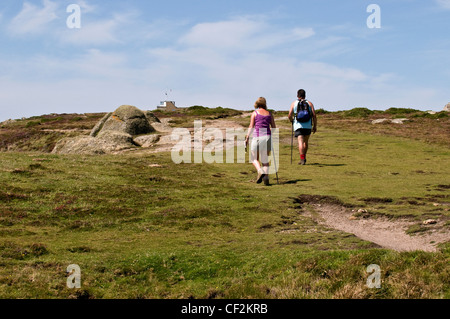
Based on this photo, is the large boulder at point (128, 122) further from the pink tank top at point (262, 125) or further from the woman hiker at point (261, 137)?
the pink tank top at point (262, 125)

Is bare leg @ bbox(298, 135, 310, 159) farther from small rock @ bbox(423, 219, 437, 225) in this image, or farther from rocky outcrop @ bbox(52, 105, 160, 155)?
rocky outcrop @ bbox(52, 105, 160, 155)

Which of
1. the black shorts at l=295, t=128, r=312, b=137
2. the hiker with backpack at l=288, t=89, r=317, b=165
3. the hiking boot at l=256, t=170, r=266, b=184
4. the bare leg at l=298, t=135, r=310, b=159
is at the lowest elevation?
the hiking boot at l=256, t=170, r=266, b=184

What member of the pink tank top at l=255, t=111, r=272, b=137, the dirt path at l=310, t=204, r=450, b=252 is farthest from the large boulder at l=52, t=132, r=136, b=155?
the dirt path at l=310, t=204, r=450, b=252

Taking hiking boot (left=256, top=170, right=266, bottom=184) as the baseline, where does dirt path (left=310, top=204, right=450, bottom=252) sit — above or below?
below

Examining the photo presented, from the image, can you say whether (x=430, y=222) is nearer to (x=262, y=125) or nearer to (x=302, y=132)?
(x=262, y=125)

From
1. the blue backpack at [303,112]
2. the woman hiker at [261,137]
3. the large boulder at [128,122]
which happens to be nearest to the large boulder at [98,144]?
the large boulder at [128,122]

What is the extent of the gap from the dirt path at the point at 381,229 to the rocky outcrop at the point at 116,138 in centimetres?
2405

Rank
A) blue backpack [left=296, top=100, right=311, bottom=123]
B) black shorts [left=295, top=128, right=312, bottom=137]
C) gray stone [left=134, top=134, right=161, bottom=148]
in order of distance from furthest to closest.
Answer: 1. gray stone [left=134, top=134, right=161, bottom=148]
2. black shorts [left=295, top=128, right=312, bottom=137]
3. blue backpack [left=296, top=100, right=311, bottom=123]

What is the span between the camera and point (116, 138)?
125ft

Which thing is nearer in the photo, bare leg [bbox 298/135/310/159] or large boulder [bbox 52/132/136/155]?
bare leg [bbox 298/135/310/159]

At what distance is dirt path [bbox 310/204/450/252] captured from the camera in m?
11.2

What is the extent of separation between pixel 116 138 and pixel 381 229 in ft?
94.8

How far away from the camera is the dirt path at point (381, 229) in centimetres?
1122
